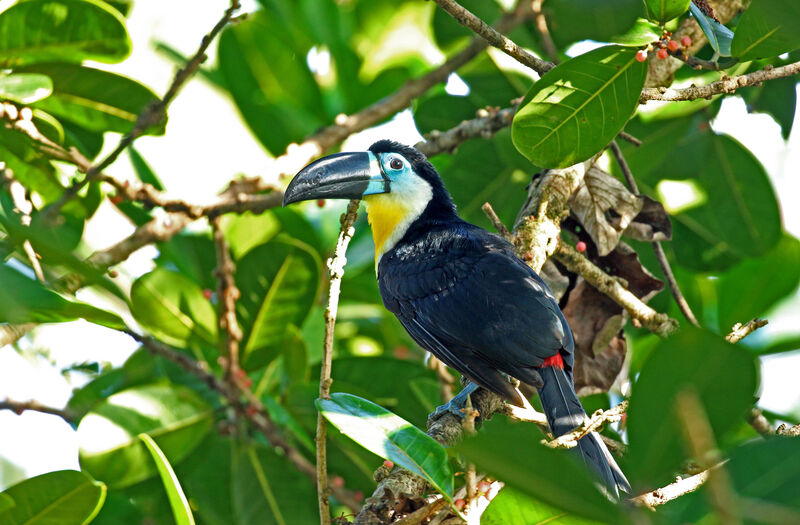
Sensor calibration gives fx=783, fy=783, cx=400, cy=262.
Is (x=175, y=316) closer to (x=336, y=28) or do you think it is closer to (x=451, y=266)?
(x=451, y=266)

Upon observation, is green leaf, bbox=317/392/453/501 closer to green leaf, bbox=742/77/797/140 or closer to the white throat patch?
the white throat patch

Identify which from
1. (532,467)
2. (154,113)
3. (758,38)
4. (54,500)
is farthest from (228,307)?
(532,467)

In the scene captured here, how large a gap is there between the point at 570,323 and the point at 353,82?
188 centimetres

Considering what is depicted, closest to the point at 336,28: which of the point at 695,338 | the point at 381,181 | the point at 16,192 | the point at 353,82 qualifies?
the point at 353,82

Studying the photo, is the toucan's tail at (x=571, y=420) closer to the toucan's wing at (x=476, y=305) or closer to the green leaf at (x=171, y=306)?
the toucan's wing at (x=476, y=305)

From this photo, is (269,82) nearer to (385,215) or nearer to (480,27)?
(385,215)

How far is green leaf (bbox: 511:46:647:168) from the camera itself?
2.48 m

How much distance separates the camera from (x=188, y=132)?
14.2 feet

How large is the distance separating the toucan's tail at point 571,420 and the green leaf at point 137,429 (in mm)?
1376

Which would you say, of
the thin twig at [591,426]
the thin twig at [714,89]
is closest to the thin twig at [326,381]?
the thin twig at [591,426]

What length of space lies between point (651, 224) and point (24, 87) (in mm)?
2459

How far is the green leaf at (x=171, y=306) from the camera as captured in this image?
332cm

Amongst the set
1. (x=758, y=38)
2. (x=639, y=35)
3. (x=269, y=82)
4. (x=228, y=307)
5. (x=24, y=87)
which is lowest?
(x=228, y=307)

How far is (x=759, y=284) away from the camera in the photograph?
374 centimetres
